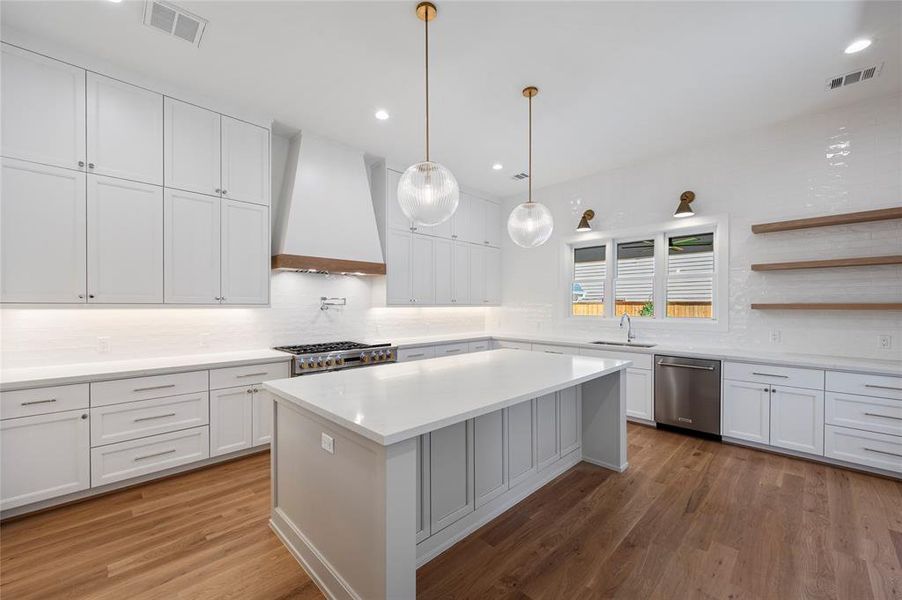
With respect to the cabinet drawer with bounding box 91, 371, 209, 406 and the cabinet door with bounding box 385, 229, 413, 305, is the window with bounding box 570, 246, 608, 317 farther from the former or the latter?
the cabinet drawer with bounding box 91, 371, 209, 406

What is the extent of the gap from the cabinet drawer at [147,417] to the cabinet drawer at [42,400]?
0.42 feet

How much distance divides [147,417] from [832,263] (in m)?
5.54

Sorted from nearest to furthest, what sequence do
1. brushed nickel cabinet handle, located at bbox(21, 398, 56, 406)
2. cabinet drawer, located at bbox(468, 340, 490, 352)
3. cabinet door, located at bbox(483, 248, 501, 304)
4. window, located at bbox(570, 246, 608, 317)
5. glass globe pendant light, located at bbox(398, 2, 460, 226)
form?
glass globe pendant light, located at bbox(398, 2, 460, 226) → brushed nickel cabinet handle, located at bbox(21, 398, 56, 406) → window, located at bbox(570, 246, 608, 317) → cabinet drawer, located at bbox(468, 340, 490, 352) → cabinet door, located at bbox(483, 248, 501, 304)

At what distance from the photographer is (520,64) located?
2727 millimetres

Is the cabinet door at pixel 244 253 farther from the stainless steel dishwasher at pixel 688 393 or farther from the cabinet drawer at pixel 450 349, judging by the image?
the stainless steel dishwasher at pixel 688 393

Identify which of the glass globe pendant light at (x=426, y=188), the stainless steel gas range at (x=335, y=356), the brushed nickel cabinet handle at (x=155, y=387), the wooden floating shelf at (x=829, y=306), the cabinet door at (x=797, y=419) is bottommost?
the cabinet door at (x=797, y=419)

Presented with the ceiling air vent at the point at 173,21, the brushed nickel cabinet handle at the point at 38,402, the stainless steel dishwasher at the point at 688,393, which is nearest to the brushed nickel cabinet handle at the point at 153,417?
the brushed nickel cabinet handle at the point at 38,402

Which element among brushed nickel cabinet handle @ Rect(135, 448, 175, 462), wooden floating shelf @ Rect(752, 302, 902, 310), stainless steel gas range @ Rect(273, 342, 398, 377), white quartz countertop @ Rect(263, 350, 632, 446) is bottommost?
brushed nickel cabinet handle @ Rect(135, 448, 175, 462)

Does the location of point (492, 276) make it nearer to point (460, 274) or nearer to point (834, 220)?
point (460, 274)

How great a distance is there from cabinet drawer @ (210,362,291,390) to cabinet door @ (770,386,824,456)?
4278 millimetres

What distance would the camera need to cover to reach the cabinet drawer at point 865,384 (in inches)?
112

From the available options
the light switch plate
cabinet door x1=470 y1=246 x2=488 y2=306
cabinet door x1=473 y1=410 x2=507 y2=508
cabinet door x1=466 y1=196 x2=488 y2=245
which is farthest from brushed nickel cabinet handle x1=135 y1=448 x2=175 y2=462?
cabinet door x1=466 y1=196 x2=488 y2=245

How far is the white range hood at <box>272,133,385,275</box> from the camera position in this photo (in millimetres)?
3791

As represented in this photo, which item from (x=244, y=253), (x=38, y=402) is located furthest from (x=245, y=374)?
(x=38, y=402)
